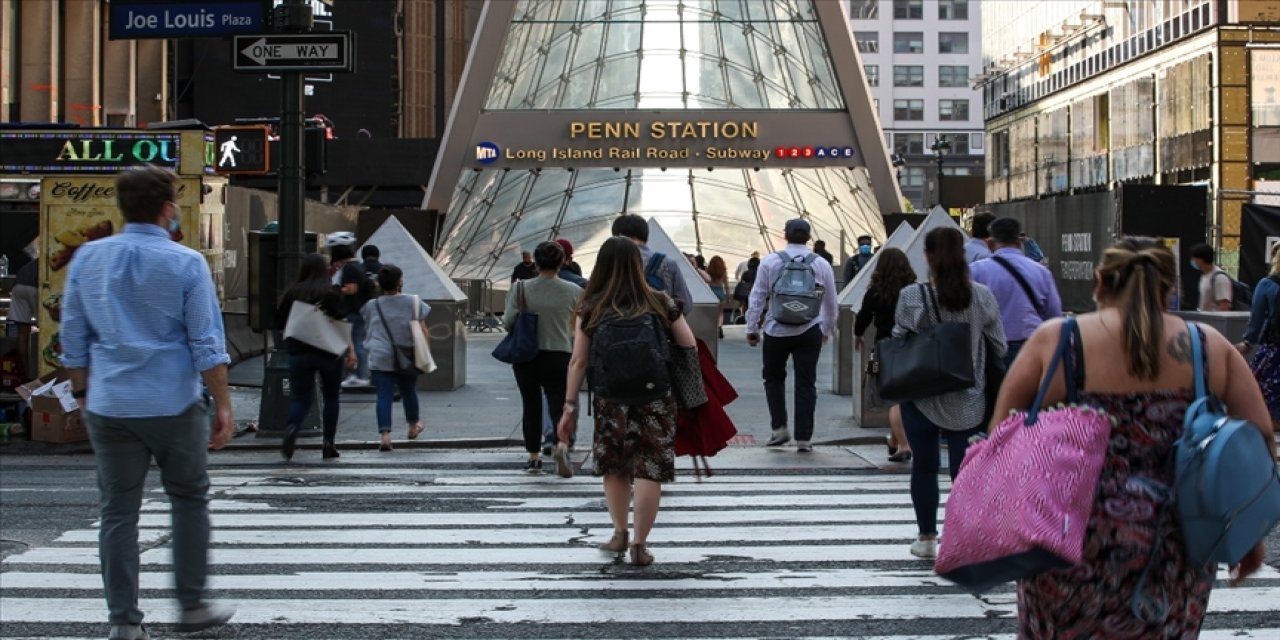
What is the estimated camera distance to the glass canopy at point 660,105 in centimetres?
4128

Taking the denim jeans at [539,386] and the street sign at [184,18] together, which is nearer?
the denim jeans at [539,386]

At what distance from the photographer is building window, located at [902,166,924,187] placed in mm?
118812

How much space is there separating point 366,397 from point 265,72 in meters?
4.88

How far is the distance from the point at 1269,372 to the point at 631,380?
6.46 meters

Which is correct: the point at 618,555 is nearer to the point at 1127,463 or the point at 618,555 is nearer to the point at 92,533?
the point at 92,533

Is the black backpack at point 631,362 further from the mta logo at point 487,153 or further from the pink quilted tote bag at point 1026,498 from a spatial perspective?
the mta logo at point 487,153

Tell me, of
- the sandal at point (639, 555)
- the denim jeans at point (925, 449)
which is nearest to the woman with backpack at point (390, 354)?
the sandal at point (639, 555)

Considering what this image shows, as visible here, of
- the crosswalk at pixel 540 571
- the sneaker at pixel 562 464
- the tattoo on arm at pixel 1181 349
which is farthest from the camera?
the sneaker at pixel 562 464

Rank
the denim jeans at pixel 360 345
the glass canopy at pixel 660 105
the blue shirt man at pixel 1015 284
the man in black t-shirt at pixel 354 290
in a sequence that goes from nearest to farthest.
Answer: the blue shirt man at pixel 1015 284 → the man in black t-shirt at pixel 354 290 → the denim jeans at pixel 360 345 → the glass canopy at pixel 660 105

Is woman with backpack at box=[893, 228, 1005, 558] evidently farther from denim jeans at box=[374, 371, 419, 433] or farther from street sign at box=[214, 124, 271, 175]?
street sign at box=[214, 124, 271, 175]

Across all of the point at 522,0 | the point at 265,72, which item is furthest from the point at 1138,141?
the point at 265,72

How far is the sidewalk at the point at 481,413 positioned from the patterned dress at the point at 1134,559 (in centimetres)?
971

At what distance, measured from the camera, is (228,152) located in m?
20.4

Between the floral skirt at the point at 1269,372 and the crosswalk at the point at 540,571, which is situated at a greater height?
the floral skirt at the point at 1269,372
